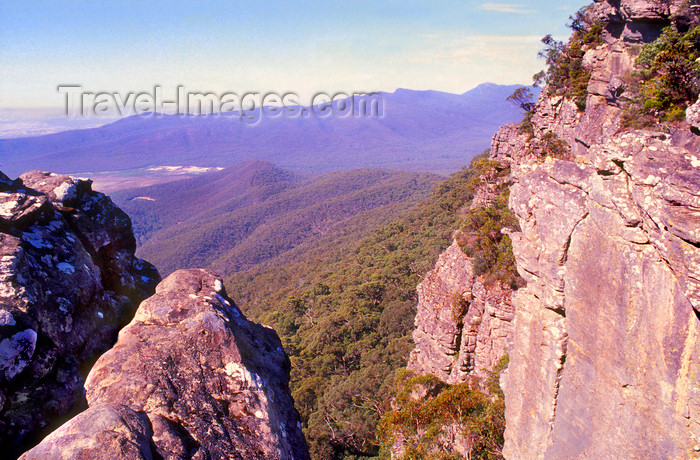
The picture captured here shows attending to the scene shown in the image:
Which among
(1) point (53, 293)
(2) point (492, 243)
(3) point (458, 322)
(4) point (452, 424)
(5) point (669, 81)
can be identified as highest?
(5) point (669, 81)

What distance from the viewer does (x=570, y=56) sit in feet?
66.4

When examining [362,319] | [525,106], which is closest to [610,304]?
[525,106]

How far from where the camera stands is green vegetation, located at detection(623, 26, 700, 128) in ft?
34.4

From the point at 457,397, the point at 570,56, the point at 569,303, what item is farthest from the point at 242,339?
the point at 570,56

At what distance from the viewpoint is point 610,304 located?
23.3ft

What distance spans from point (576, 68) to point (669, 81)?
9664mm

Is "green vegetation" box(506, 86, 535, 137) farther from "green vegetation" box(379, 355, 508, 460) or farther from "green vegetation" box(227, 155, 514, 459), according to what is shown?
"green vegetation" box(379, 355, 508, 460)

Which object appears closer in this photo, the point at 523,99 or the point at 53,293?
the point at 53,293

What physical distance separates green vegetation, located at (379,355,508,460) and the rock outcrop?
1.22m

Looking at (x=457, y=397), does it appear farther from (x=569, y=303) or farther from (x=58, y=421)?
(x=58, y=421)

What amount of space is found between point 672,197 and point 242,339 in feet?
24.0

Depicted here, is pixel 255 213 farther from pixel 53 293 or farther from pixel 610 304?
pixel 610 304

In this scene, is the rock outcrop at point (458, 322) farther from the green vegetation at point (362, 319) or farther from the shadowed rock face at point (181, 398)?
the shadowed rock face at point (181, 398)

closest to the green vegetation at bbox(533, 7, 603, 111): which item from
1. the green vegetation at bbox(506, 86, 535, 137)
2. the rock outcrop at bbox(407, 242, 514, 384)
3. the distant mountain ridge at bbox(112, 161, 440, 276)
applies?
the green vegetation at bbox(506, 86, 535, 137)
